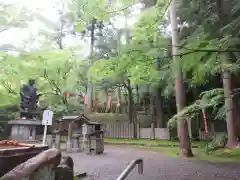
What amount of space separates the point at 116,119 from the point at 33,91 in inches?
373

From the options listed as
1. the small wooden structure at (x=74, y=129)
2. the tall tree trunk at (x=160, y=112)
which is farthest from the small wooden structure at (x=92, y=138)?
the tall tree trunk at (x=160, y=112)

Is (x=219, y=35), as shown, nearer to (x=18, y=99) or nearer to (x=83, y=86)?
(x=18, y=99)

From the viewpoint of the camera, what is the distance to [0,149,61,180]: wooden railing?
3127 mm

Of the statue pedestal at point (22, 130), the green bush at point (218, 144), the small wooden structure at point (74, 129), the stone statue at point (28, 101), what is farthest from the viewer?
the stone statue at point (28, 101)

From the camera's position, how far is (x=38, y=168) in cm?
345

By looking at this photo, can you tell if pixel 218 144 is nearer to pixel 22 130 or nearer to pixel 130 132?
pixel 130 132

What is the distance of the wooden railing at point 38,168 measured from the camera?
313cm

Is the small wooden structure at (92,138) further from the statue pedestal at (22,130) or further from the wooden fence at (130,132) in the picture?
the wooden fence at (130,132)

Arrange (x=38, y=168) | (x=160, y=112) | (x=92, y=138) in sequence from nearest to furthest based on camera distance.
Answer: (x=38, y=168) < (x=92, y=138) < (x=160, y=112)

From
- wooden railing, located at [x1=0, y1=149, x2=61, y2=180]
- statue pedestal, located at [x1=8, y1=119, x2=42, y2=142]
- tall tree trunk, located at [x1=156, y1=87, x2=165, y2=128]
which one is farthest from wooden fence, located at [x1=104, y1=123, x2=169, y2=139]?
wooden railing, located at [x1=0, y1=149, x2=61, y2=180]

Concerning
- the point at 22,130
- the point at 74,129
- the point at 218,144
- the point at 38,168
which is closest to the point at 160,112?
the point at 218,144

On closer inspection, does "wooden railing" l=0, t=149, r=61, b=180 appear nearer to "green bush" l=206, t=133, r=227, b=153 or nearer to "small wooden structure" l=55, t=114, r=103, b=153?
"small wooden structure" l=55, t=114, r=103, b=153

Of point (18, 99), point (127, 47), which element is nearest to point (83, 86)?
point (18, 99)

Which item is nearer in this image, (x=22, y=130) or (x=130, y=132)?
(x=22, y=130)
